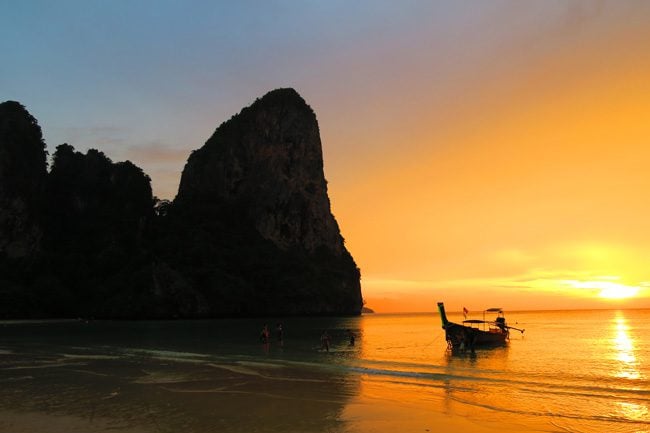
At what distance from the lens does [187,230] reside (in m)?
149

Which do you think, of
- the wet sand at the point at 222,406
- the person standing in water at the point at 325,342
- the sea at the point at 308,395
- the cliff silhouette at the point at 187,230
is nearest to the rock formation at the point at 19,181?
the cliff silhouette at the point at 187,230

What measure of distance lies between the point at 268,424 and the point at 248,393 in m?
5.11

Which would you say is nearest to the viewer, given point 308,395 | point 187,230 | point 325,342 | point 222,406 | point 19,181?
point 222,406

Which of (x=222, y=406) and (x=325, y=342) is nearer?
(x=222, y=406)

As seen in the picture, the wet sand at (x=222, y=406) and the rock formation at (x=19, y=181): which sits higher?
the rock formation at (x=19, y=181)

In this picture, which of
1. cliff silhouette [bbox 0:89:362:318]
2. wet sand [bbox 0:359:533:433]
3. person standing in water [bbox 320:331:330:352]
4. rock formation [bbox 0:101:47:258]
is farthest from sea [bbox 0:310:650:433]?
rock formation [bbox 0:101:47:258]

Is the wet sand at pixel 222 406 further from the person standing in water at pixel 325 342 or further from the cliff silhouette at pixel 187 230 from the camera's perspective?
the cliff silhouette at pixel 187 230

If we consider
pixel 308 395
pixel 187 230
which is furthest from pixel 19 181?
pixel 308 395

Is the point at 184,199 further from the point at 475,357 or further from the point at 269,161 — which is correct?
the point at 475,357

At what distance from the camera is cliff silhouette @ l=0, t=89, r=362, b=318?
12144 cm

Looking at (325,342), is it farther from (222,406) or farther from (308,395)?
(222,406)

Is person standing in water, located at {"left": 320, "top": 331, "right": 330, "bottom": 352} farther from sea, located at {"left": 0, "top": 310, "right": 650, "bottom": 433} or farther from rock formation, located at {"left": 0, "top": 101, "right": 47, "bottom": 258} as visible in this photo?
rock formation, located at {"left": 0, "top": 101, "right": 47, "bottom": 258}

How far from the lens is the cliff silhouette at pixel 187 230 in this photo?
4781 inches

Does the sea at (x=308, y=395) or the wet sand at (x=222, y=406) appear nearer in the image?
the wet sand at (x=222, y=406)
